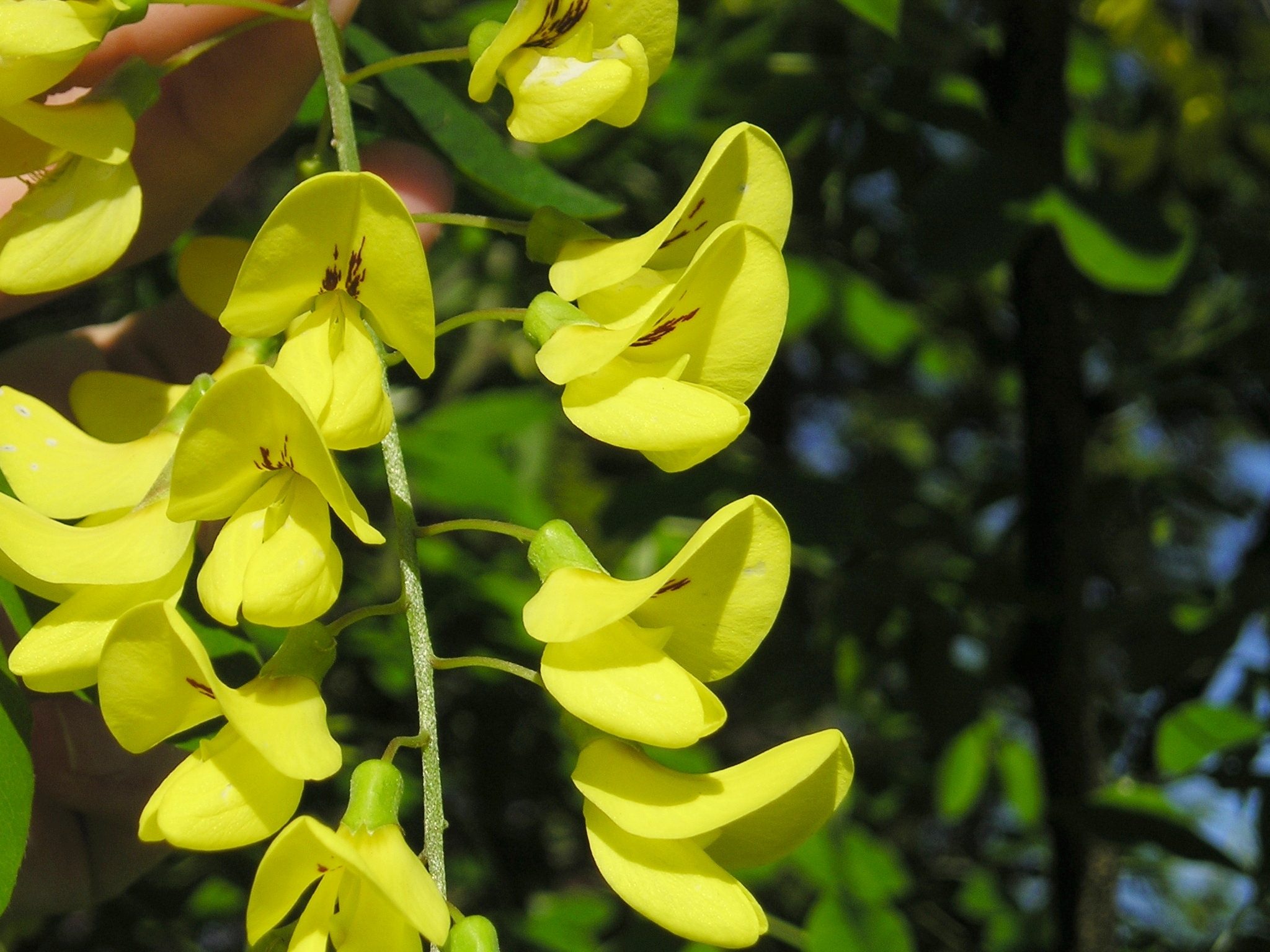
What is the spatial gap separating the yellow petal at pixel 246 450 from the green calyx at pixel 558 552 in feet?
0.31

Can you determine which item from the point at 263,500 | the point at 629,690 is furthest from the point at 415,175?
the point at 629,690

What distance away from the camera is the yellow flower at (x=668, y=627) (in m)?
0.53

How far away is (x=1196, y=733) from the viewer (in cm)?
133

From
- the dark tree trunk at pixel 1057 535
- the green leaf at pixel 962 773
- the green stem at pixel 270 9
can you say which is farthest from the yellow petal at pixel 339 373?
the green leaf at pixel 962 773

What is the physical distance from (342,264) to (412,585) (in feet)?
0.50

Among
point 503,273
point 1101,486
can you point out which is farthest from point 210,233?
point 1101,486

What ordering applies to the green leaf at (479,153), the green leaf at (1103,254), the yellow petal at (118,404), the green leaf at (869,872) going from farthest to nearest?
1. the green leaf at (869,872)
2. the green leaf at (1103,254)
3. the green leaf at (479,153)
4. the yellow petal at (118,404)

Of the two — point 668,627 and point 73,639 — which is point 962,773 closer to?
point 668,627

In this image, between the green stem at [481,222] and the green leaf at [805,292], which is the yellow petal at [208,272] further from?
the green leaf at [805,292]

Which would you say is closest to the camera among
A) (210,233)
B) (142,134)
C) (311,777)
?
(311,777)

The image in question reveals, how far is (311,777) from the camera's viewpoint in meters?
0.51

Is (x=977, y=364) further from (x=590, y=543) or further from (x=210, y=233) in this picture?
(x=210, y=233)

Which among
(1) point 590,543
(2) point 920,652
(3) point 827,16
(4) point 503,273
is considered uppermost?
(3) point 827,16

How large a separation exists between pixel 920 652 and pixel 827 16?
777 mm
